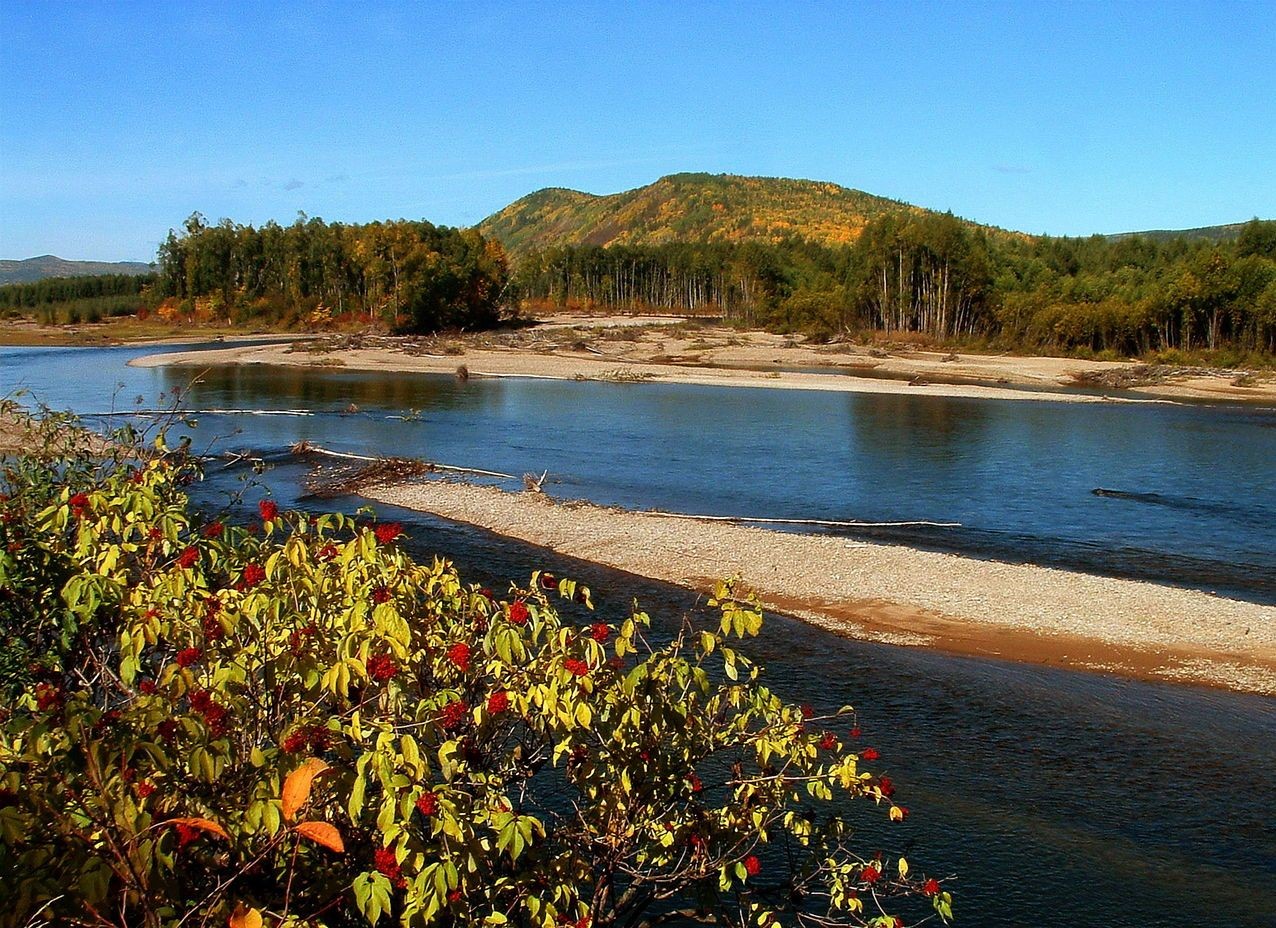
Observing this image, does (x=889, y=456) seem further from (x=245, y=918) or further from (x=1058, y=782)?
(x=245, y=918)

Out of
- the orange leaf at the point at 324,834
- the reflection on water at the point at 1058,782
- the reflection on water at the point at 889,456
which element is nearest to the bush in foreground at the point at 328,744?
the orange leaf at the point at 324,834

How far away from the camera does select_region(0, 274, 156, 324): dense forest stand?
117 meters

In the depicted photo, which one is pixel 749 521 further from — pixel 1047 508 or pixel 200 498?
pixel 200 498

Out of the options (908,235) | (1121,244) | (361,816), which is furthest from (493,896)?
(1121,244)

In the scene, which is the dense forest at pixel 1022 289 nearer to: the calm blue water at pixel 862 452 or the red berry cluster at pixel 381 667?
the calm blue water at pixel 862 452

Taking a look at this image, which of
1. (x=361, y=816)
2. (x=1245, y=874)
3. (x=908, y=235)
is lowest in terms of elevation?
(x=1245, y=874)

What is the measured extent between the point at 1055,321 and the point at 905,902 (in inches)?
2819

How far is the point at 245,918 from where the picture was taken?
380cm

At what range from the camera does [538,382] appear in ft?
200

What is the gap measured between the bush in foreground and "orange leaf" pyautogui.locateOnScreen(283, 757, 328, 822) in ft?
0.05

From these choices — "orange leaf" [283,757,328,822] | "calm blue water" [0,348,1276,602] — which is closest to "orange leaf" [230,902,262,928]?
"orange leaf" [283,757,328,822]

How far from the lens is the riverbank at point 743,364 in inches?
2228

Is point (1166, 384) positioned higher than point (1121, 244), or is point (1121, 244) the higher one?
point (1121, 244)

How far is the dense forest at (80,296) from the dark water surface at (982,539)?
6501 cm
